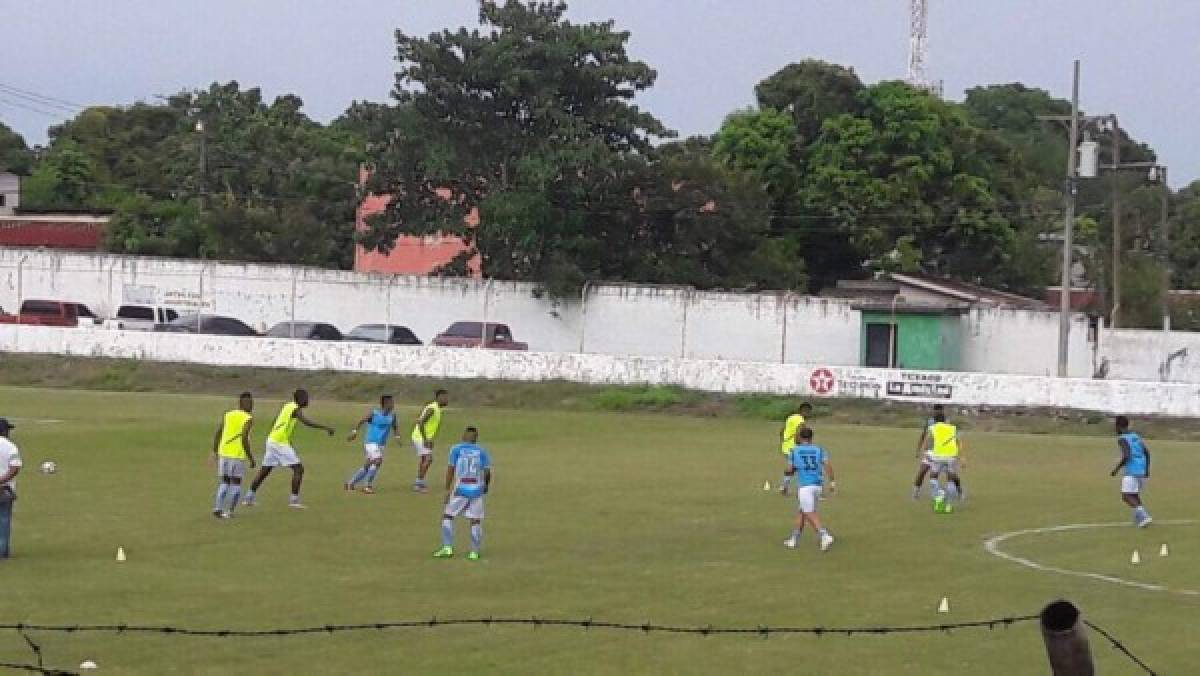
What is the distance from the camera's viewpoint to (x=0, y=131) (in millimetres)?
Result: 127125

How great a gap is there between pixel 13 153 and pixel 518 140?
66217mm

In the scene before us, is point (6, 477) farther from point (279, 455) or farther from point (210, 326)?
point (210, 326)

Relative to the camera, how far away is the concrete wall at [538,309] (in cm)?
6375

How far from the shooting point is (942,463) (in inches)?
1135

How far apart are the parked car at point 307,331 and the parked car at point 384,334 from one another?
641 millimetres

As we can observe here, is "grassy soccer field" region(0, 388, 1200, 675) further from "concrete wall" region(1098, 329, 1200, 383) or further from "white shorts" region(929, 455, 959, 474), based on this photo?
"concrete wall" region(1098, 329, 1200, 383)

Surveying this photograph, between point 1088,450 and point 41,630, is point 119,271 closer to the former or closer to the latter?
point 1088,450

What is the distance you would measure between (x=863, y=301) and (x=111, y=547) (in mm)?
44268

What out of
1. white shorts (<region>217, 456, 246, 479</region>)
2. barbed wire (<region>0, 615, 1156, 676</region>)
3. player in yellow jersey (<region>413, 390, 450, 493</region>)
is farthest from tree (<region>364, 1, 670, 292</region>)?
barbed wire (<region>0, 615, 1156, 676</region>)

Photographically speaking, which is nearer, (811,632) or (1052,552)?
(811,632)

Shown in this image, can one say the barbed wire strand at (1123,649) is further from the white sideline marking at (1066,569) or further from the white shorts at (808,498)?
the white shorts at (808,498)

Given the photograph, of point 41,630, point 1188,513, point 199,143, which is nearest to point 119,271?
point 199,143

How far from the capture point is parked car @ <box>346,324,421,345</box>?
66250mm

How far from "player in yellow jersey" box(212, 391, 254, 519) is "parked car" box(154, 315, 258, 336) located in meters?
40.4
